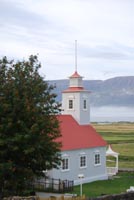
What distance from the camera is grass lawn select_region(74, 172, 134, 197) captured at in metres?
34.4

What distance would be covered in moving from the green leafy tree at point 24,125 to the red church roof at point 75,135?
A: 13.7m

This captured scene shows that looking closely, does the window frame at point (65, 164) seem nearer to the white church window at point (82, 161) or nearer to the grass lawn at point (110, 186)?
the grass lawn at point (110, 186)

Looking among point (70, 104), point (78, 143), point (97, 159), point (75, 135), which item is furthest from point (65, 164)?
point (70, 104)

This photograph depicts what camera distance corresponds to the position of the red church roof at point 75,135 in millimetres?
40487

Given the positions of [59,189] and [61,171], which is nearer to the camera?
[59,189]

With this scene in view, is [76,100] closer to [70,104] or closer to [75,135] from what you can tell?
[70,104]

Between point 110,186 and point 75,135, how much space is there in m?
5.89

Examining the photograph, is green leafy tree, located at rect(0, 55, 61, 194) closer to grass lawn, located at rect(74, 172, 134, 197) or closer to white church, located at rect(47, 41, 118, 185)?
grass lawn, located at rect(74, 172, 134, 197)

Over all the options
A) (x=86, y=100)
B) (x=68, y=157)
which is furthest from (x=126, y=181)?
(x=86, y=100)

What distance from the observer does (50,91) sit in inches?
1024

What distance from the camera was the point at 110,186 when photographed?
125 ft

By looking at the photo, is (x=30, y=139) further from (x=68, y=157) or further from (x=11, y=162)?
(x=68, y=157)

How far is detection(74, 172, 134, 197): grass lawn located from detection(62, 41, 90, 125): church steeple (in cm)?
590

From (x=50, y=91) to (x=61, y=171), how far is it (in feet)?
46.2
